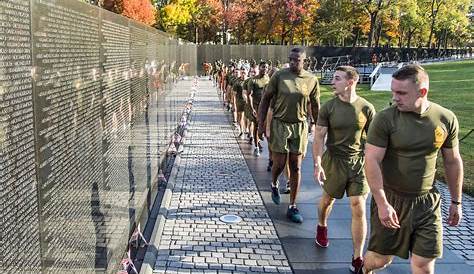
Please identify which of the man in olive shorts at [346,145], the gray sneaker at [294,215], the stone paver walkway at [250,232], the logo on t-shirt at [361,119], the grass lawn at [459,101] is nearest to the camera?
the man in olive shorts at [346,145]

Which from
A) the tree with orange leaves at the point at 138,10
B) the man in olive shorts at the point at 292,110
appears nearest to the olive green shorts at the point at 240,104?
the man in olive shorts at the point at 292,110

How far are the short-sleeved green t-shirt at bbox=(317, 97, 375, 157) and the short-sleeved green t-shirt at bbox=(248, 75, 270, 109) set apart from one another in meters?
5.60

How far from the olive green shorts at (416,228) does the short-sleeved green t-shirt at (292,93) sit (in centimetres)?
281

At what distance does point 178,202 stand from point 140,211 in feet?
4.63

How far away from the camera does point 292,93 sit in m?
6.70

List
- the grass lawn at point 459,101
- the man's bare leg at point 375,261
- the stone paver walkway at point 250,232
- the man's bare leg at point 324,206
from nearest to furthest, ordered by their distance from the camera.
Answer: the man's bare leg at point 375,261 → the stone paver walkway at point 250,232 → the man's bare leg at point 324,206 → the grass lawn at point 459,101

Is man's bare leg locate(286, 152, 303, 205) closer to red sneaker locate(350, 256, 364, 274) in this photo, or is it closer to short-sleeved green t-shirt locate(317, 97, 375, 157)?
short-sleeved green t-shirt locate(317, 97, 375, 157)

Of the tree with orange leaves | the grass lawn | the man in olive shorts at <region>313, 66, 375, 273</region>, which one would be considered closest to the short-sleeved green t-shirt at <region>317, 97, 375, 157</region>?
the man in olive shorts at <region>313, 66, 375, 273</region>

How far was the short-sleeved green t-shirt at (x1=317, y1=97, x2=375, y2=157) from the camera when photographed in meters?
5.34

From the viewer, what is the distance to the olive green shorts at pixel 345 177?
17.3 ft

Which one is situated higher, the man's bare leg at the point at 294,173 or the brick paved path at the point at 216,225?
the man's bare leg at the point at 294,173

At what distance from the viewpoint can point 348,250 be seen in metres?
5.89

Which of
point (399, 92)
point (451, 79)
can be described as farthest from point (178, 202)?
point (451, 79)

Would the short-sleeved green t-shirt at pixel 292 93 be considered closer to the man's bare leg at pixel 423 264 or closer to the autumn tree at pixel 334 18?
the man's bare leg at pixel 423 264
